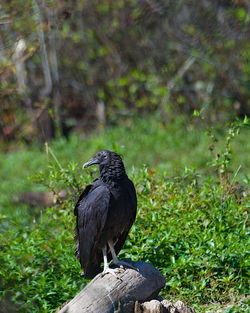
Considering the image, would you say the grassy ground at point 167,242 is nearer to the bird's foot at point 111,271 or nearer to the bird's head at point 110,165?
the bird's foot at point 111,271

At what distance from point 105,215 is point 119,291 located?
0.55 meters

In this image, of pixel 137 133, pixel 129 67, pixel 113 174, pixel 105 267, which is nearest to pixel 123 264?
pixel 105 267

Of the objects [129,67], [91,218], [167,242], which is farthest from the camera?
[129,67]

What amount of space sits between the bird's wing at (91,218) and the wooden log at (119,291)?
1.07 ft

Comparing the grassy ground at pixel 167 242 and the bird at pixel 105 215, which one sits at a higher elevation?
the bird at pixel 105 215

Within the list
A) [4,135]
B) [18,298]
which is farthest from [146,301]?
[4,135]

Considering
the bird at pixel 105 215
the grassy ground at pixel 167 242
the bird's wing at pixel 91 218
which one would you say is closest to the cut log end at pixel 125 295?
the bird at pixel 105 215

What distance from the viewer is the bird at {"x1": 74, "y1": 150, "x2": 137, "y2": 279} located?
4809 mm

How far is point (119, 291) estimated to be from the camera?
4543mm

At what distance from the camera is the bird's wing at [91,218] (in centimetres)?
482

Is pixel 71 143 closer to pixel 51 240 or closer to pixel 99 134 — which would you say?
pixel 99 134

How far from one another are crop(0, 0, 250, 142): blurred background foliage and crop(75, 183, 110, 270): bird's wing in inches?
257

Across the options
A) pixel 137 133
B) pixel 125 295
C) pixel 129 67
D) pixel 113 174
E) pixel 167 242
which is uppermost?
pixel 113 174

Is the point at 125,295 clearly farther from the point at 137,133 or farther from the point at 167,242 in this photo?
the point at 137,133
